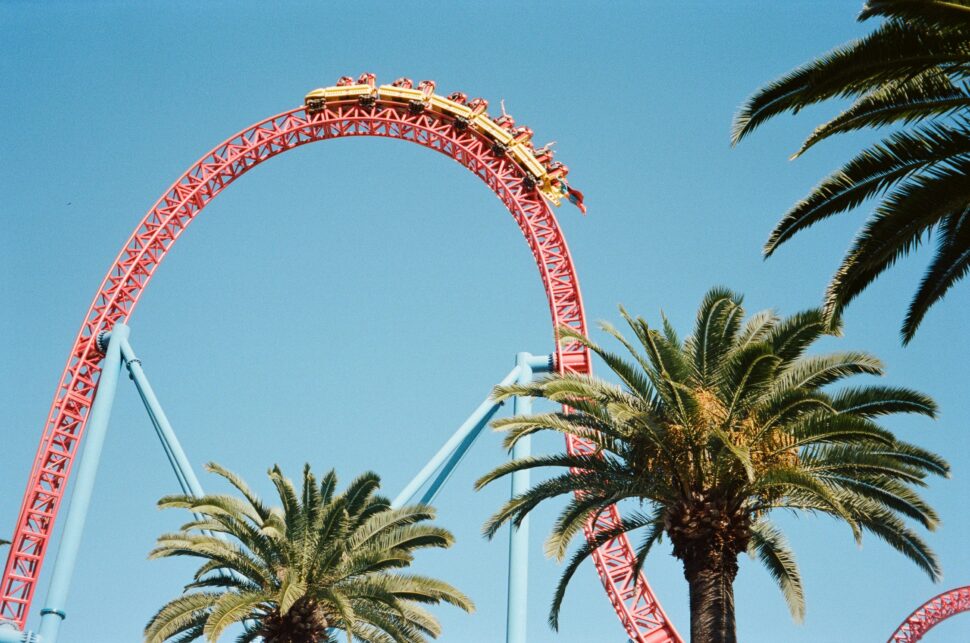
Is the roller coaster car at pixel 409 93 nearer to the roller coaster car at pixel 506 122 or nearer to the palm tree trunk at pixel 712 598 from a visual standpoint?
the roller coaster car at pixel 506 122

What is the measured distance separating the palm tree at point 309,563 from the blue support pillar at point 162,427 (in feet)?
22.0

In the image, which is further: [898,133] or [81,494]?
[81,494]

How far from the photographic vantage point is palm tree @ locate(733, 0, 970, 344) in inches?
388

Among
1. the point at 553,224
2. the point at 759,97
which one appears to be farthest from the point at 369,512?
the point at 553,224

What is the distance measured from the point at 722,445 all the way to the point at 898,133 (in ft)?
16.7

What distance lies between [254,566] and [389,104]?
18.5 m

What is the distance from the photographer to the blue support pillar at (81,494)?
90.5 feet

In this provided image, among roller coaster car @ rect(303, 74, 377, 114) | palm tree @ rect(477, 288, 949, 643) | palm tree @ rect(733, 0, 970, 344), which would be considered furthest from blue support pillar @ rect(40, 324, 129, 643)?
palm tree @ rect(733, 0, 970, 344)

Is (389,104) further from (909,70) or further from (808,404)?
(909,70)

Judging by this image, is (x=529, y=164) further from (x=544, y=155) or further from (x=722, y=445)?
(x=722, y=445)

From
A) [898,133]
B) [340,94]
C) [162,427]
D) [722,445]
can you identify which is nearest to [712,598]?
[722,445]

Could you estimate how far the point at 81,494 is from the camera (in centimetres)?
2870

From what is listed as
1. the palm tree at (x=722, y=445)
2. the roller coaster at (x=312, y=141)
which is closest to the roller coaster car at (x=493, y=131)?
the roller coaster at (x=312, y=141)

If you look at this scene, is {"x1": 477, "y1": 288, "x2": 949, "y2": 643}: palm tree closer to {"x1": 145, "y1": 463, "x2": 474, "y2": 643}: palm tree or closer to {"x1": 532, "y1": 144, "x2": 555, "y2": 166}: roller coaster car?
{"x1": 145, "y1": 463, "x2": 474, "y2": 643}: palm tree
